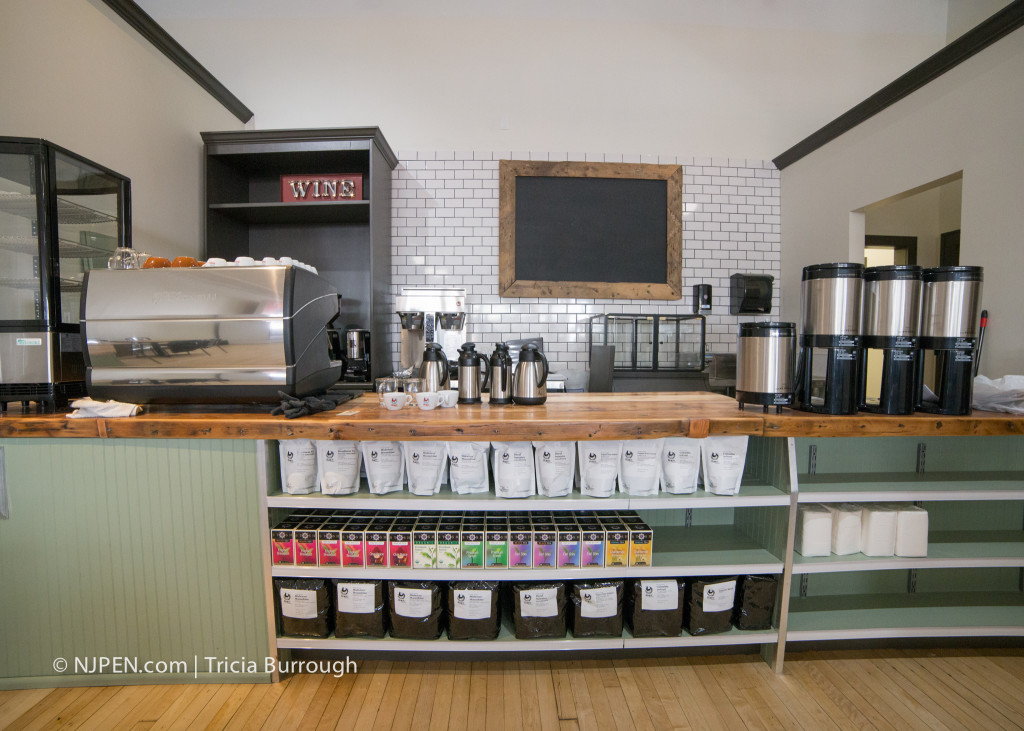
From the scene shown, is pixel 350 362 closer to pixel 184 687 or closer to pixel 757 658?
pixel 184 687

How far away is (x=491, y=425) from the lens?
1733 millimetres

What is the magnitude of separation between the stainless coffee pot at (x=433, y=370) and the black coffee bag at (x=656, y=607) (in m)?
1.14

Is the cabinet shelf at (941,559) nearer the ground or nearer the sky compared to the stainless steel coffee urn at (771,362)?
nearer the ground

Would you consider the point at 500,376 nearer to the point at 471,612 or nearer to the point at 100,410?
the point at 471,612

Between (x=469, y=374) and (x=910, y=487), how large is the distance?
71.6 inches

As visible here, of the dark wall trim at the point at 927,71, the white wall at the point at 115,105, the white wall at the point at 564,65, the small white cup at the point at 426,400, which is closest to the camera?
the small white cup at the point at 426,400

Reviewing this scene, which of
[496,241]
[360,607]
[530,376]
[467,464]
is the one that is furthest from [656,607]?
[496,241]

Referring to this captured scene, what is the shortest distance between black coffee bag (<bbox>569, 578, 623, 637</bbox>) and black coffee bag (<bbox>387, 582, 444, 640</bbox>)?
0.54 metres

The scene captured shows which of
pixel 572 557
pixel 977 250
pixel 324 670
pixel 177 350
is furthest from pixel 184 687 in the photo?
pixel 977 250

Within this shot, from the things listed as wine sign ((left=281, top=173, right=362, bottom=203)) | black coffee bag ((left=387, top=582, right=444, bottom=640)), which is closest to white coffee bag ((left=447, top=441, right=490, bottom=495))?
black coffee bag ((left=387, top=582, right=444, bottom=640))

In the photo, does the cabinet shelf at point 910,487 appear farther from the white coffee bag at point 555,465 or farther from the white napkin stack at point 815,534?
the white coffee bag at point 555,465

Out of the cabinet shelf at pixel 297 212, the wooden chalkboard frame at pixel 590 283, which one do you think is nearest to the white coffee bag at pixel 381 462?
the cabinet shelf at pixel 297 212

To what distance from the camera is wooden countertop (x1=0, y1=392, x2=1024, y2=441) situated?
1.73 meters

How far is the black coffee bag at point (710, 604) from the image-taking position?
1.92 metres
